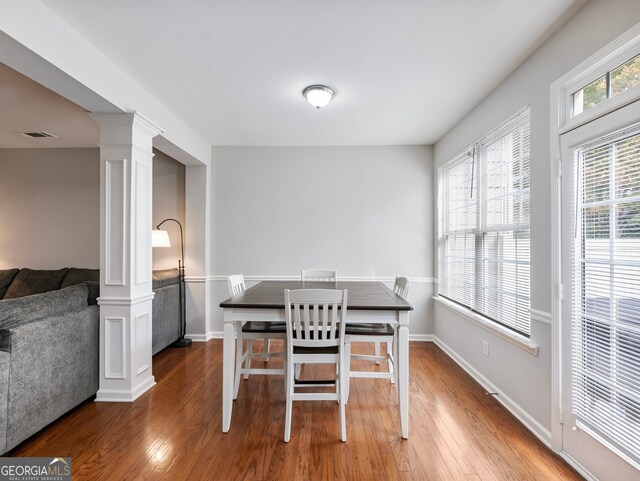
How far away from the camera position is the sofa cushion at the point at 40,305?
194 cm

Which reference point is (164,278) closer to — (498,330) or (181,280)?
(181,280)

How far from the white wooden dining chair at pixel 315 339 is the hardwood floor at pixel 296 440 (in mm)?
193

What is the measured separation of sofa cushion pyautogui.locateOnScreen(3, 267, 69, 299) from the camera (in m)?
3.96

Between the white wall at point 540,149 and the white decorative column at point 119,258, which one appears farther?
the white decorative column at point 119,258

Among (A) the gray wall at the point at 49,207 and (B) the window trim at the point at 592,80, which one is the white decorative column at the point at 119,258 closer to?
(A) the gray wall at the point at 49,207

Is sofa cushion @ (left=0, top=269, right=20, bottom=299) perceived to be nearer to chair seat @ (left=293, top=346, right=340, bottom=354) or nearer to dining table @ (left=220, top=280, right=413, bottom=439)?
dining table @ (left=220, top=280, right=413, bottom=439)

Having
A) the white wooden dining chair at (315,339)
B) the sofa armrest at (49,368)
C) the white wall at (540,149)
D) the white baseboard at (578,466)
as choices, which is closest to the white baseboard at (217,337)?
the white wall at (540,149)

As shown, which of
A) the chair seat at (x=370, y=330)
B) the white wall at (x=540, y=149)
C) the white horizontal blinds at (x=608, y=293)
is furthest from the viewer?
the chair seat at (x=370, y=330)

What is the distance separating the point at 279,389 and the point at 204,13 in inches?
110

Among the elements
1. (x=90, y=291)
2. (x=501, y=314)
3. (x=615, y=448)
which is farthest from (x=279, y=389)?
(x=615, y=448)

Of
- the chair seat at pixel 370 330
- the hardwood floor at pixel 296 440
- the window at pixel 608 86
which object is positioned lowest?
the hardwood floor at pixel 296 440

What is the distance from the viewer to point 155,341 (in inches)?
138

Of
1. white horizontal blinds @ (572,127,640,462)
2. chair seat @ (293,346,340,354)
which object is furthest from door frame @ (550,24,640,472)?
chair seat @ (293,346,340,354)

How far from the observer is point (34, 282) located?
4.01 metres
